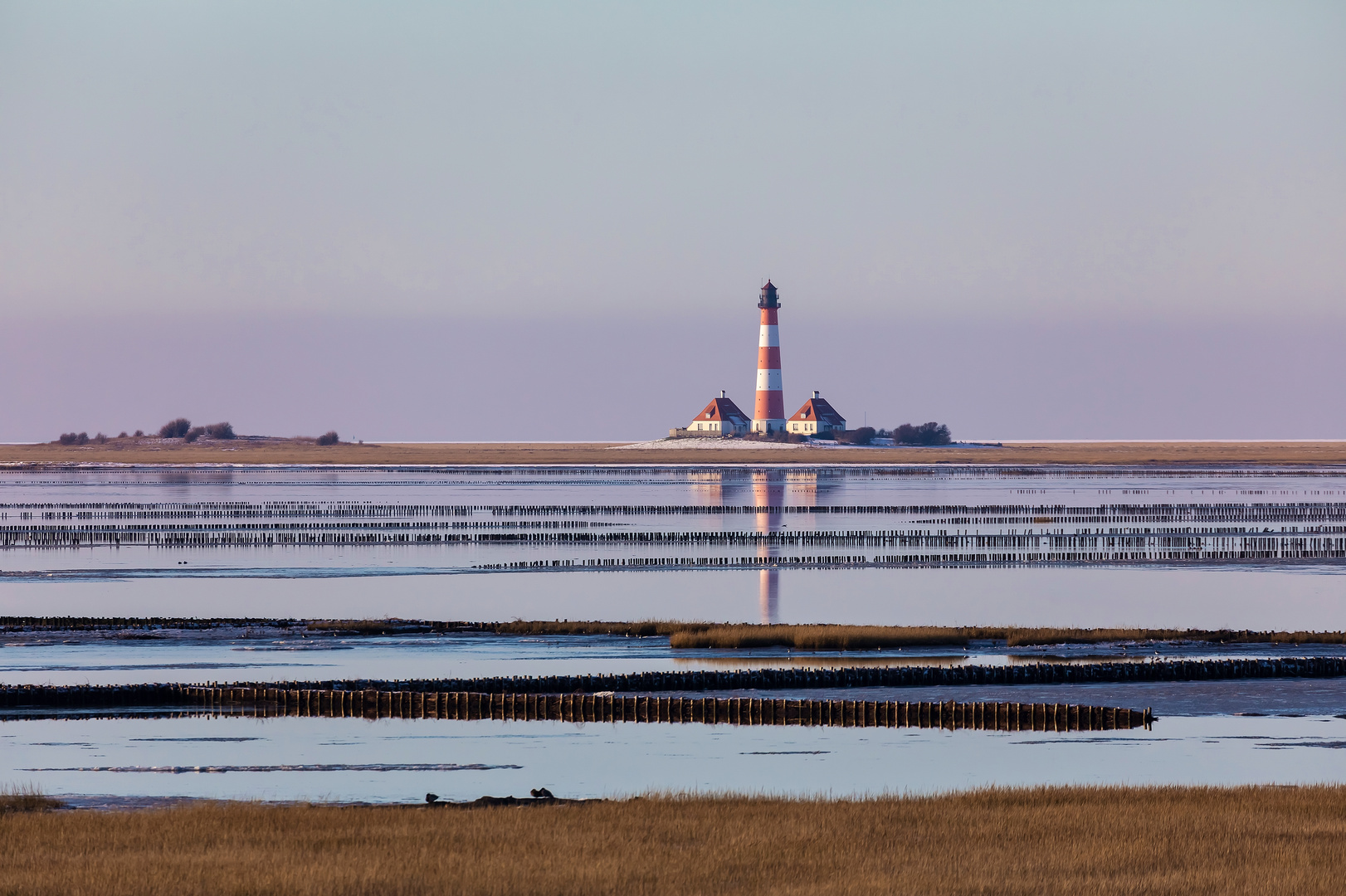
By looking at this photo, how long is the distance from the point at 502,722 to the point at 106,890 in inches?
479

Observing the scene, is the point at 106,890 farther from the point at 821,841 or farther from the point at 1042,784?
the point at 1042,784

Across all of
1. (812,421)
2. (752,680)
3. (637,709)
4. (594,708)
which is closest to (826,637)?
(752,680)

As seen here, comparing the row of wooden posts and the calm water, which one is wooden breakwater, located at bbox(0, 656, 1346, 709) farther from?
the calm water

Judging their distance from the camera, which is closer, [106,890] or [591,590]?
[106,890]

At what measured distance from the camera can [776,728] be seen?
990 inches

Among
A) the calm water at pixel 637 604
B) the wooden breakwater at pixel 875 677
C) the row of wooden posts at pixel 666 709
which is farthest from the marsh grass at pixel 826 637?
the row of wooden posts at pixel 666 709

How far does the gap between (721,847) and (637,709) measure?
1029 cm

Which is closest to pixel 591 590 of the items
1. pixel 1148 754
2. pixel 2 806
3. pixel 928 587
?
pixel 928 587

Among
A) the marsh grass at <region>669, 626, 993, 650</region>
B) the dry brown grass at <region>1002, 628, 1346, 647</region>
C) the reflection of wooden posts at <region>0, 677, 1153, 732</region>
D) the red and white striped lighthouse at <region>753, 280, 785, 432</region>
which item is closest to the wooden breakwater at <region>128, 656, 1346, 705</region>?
the reflection of wooden posts at <region>0, 677, 1153, 732</region>

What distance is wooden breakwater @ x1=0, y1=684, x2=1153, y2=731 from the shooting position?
995 inches

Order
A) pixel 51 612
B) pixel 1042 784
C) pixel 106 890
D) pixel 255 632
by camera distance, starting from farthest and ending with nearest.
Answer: pixel 51 612, pixel 255 632, pixel 1042 784, pixel 106 890

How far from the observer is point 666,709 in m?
26.0

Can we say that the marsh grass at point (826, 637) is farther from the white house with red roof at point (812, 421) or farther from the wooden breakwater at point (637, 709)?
the white house with red roof at point (812, 421)

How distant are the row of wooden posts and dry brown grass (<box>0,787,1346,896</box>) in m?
6.45
